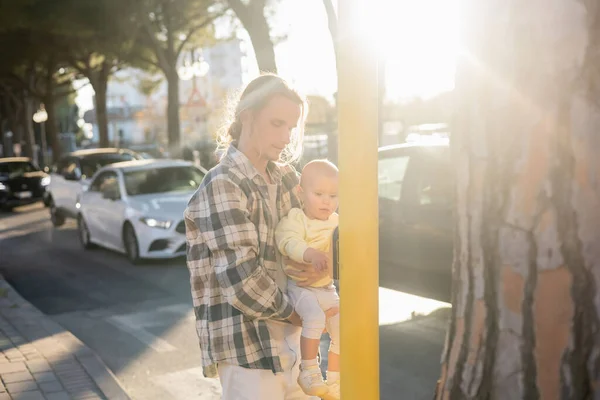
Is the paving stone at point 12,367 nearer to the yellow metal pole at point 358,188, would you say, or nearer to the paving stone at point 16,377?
the paving stone at point 16,377

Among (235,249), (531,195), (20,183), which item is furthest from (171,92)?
(531,195)

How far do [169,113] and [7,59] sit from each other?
453 inches

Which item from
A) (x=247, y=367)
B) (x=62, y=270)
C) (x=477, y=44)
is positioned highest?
(x=477, y=44)

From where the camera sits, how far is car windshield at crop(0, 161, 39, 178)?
25234 mm

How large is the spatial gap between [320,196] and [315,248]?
0.17m

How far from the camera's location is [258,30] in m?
15.1

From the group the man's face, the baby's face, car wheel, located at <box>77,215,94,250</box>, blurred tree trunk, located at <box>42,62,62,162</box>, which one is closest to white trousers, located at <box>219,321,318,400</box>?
the baby's face

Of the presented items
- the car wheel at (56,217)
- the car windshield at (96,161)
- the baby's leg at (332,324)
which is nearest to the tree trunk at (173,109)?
the car windshield at (96,161)

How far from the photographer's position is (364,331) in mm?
2018

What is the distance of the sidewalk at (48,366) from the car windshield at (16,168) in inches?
726

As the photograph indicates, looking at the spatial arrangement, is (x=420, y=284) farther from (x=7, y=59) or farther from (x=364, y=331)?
(x=7, y=59)

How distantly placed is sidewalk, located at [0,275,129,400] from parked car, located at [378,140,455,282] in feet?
8.43

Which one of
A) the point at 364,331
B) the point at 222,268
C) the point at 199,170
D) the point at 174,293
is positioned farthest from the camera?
the point at 199,170

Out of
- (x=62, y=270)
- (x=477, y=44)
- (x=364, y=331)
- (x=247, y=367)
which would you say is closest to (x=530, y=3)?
(x=477, y=44)
